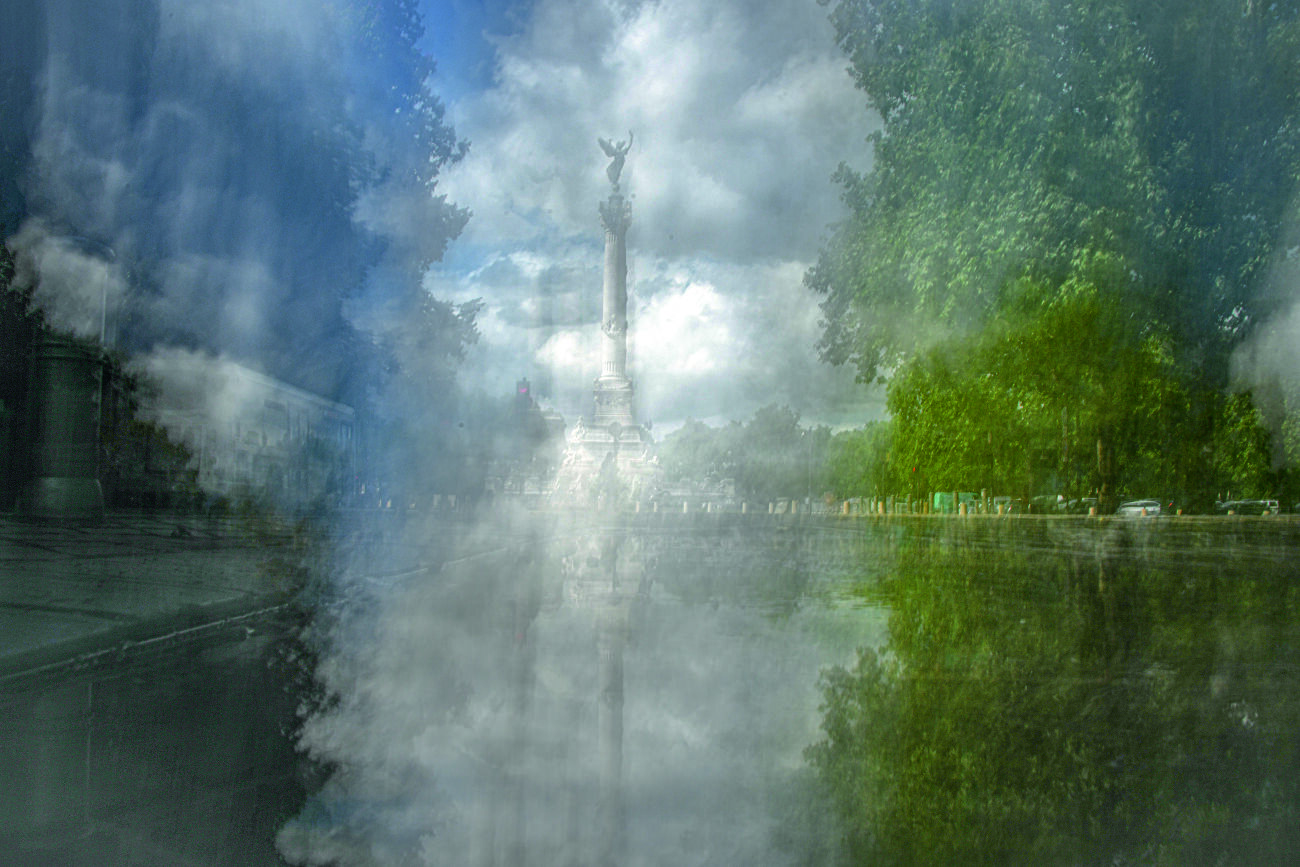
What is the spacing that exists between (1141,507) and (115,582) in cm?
3554

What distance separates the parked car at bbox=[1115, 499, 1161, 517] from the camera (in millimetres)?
35219

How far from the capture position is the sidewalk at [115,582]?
6363 millimetres

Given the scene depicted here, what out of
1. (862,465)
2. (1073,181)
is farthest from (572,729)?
(862,465)

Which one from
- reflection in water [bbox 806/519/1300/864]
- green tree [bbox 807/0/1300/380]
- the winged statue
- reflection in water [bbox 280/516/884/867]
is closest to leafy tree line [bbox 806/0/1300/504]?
green tree [bbox 807/0/1300/380]

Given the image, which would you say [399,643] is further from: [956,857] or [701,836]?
[956,857]

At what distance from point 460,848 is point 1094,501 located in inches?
1331

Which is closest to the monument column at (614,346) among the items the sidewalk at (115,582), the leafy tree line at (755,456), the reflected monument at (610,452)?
the reflected monument at (610,452)

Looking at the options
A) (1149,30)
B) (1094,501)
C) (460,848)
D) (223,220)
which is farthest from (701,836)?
(1094,501)

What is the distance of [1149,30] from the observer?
36.7 feet

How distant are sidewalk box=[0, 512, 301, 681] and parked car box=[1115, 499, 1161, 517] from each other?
30.4 meters

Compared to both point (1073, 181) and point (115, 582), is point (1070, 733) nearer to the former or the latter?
point (115, 582)

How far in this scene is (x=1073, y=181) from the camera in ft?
36.6

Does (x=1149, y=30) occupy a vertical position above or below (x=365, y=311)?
above

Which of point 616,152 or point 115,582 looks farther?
point 616,152
